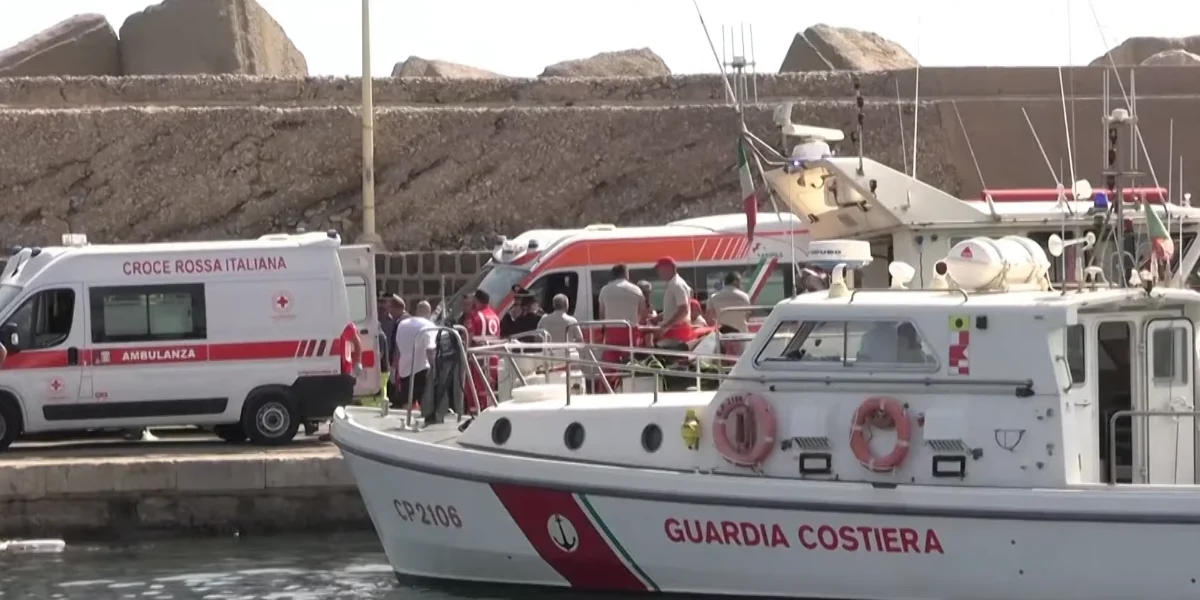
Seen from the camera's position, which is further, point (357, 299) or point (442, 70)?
point (442, 70)

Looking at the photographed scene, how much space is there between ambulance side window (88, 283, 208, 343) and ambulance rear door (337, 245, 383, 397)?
4.23 ft

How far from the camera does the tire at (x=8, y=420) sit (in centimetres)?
1551

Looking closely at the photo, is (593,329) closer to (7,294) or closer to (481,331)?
(481,331)

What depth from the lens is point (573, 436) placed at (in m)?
11.6

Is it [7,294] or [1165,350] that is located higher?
[7,294]

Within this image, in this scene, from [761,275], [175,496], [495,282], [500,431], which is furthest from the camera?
[495,282]

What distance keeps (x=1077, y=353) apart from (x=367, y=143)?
58.1 ft

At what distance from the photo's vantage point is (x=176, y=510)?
14.6 metres

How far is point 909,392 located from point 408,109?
63.4ft

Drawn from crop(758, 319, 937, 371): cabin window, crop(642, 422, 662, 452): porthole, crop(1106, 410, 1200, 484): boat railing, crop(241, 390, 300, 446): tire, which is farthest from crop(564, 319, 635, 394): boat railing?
crop(1106, 410, 1200, 484): boat railing

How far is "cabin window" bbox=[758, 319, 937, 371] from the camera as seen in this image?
10859mm

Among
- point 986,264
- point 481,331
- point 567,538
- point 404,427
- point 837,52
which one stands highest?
point 837,52

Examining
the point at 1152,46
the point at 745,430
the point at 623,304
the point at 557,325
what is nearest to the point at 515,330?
the point at 623,304

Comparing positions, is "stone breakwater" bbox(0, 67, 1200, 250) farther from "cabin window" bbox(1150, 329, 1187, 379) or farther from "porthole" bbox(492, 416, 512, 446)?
"cabin window" bbox(1150, 329, 1187, 379)
